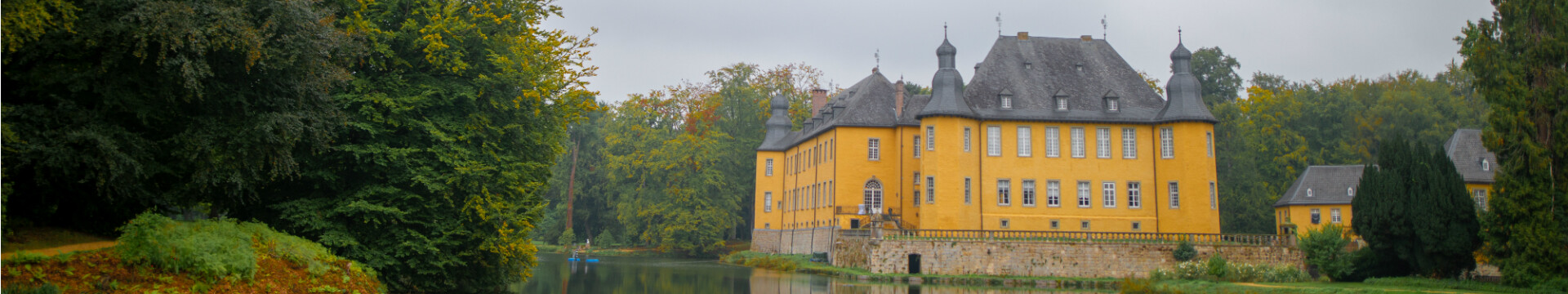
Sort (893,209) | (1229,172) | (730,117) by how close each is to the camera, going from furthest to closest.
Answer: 1. (730,117)
2. (1229,172)
3. (893,209)

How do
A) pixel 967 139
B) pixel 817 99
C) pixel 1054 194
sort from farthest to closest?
pixel 817 99 < pixel 1054 194 < pixel 967 139

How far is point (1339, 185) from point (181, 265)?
41.3 metres

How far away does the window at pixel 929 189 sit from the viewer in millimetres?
34969

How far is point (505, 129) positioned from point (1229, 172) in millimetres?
37510

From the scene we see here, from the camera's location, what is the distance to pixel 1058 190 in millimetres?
36156

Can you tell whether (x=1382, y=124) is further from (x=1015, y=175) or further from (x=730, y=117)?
(x=730, y=117)

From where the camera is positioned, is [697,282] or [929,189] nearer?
[697,282]

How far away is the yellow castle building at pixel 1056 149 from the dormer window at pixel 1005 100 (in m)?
0.04

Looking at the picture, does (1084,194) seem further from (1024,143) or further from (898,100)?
(898,100)

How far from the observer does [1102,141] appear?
36375 mm

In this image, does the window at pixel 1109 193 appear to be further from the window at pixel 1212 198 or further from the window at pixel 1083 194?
the window at pixel 1212 198

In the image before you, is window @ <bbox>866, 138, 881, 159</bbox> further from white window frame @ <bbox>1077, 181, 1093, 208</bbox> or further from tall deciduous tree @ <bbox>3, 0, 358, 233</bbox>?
tall deciduous tree @ <bbox>3, 0, 358, 233</bbox>

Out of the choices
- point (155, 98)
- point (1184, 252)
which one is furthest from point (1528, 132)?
point (155, 98)

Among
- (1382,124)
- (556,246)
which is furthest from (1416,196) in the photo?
(556,246)
